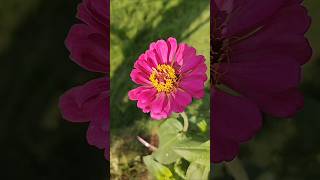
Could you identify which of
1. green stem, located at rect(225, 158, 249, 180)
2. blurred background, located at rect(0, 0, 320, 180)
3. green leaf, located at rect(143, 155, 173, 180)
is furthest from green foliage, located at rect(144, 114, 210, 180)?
blurred background, located at rect(0, 0, 320, 180)

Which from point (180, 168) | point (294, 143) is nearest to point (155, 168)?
point (180, 168)

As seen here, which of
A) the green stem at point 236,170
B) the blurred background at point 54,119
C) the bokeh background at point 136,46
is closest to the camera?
the bokeh background at point 136,46

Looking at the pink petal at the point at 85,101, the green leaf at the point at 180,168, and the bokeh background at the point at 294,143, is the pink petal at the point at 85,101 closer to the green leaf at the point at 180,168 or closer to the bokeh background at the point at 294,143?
the green leaf at the point at 180,168

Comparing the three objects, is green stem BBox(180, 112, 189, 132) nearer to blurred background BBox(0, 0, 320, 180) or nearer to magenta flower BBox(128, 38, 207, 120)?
magenta flower BBox(128, 38, 207, 120)

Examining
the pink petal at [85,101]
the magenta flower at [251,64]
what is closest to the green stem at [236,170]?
the magenta flower at [251,64]

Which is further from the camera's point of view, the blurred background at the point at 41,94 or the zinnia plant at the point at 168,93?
the blurred background at the point at 41,94

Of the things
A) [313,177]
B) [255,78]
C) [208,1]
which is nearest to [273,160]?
[313,177]
